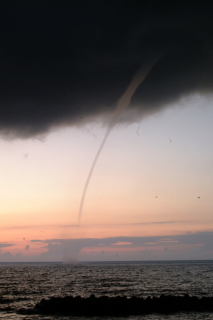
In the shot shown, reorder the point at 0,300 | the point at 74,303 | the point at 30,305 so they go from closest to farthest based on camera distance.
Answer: the point at 74,303 → the point at 30,305 → the point at 0,300

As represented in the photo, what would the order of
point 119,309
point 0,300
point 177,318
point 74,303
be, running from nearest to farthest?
point 177,318 < point 119,309 < point 74,303 < point 0,300

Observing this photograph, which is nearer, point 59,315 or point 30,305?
point 59,315

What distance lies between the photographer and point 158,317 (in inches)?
1179

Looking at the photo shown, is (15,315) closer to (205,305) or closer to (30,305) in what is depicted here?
(30,305)

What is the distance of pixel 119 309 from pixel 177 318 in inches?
240

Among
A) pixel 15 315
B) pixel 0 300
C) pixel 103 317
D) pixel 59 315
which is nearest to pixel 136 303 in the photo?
pixel 103 317

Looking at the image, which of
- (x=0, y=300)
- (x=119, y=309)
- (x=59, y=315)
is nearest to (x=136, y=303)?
(x=119, y=309)

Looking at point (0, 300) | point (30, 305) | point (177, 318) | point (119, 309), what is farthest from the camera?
point (0, 300)

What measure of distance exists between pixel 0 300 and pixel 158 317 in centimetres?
2269

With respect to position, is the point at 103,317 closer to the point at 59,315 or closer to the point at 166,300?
the point at 59,315

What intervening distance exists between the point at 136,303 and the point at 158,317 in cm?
483

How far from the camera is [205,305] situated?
3497 centimetres


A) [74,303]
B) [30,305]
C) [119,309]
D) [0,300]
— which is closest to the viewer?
[119,309]

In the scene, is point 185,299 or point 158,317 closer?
point 158,317
